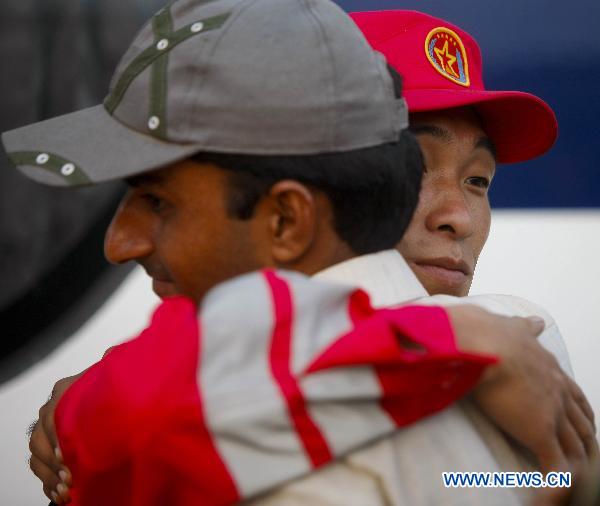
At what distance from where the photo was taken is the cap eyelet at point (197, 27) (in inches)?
39.3

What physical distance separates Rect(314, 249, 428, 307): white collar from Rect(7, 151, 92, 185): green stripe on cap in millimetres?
282

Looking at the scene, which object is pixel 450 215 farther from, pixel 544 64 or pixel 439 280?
pixel 544 64

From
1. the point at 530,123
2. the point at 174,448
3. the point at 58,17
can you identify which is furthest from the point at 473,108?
the point at 58,17

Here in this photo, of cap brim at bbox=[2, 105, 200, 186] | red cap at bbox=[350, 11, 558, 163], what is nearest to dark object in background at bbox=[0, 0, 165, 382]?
red cap at bbox=[350, 11, 558, 163]

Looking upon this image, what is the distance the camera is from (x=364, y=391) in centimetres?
86

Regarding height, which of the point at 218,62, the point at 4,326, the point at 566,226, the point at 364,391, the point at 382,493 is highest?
the point at 218,62

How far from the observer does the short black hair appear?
3.24 feet

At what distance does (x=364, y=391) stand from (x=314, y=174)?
0.84 ft

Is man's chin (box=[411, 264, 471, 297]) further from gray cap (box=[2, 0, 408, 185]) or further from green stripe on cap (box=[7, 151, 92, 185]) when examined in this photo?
green stripe on cap (box=[7, 151, 92, 185])

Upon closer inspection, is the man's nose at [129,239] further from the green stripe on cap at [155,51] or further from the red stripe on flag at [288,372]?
the red stripe on flag at [288,372]

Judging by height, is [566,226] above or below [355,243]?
below

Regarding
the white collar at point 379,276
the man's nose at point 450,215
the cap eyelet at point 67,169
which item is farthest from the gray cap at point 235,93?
the man's nose at point 450,215

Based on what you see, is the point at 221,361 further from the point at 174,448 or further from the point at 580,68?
the point at 580,68

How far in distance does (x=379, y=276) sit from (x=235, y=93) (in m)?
0.26
